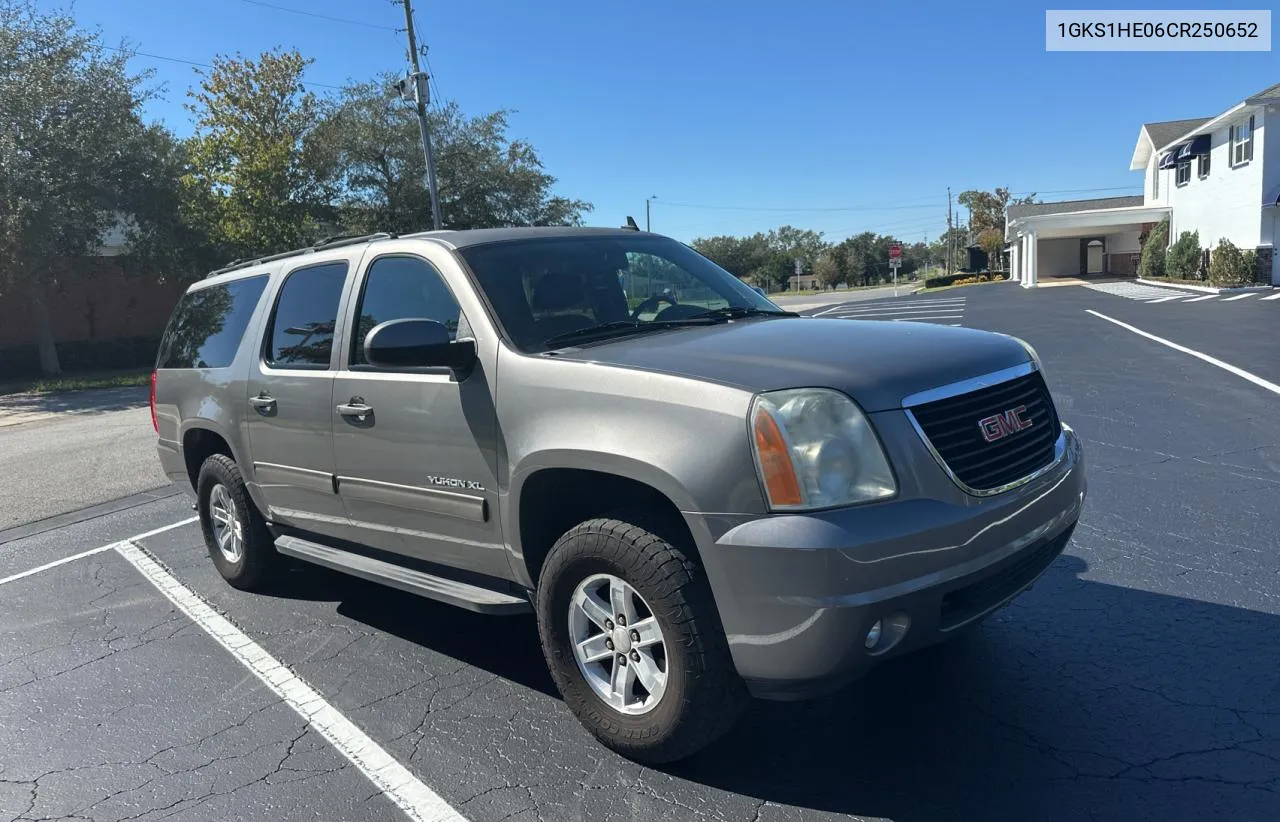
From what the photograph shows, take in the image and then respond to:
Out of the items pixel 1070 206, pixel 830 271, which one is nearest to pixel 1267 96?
pixel 1070 206

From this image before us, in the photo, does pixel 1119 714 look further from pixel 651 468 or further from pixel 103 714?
pixel 103 714

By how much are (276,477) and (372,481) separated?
1018 millimetres

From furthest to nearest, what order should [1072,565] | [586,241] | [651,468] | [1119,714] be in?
[1072,565]
[586,241]
[1119,714]
[651,468]

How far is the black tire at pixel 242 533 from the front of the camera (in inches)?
202

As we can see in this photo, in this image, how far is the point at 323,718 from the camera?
374 centimetres

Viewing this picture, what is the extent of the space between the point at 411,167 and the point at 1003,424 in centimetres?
3346

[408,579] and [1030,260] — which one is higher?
[1030,260]

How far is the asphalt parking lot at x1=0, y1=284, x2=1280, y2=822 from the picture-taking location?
2.94 metres

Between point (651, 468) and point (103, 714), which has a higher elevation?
point (651, 468)

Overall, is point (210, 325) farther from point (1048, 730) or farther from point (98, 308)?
point (98, 308)

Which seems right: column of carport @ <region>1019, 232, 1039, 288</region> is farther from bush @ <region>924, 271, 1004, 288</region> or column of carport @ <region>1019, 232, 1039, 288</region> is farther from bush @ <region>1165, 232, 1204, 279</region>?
bush @ <region>924, 271, 1004, 288</region>

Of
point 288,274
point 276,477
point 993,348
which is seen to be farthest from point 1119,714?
point 288,274

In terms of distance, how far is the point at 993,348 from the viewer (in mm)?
3379

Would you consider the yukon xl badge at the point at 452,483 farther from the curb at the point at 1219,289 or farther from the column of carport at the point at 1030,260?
the column of carport at the point at 1030,260
